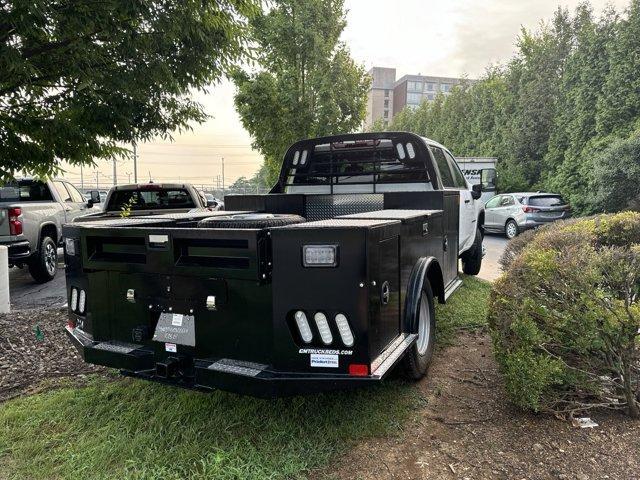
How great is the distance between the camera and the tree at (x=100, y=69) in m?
3.46

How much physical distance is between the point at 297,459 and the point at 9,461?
1725 millimetres

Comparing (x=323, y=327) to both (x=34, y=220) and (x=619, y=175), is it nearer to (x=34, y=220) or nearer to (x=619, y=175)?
(x=34, y=220)

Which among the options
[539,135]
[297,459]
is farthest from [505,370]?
[539,135]

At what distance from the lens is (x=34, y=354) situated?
4516 mm

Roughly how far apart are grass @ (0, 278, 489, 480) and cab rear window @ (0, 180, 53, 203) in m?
6.34

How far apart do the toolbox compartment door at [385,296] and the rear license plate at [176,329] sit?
3.69 ft

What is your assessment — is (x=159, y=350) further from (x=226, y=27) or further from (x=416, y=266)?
(x=226, y=27)

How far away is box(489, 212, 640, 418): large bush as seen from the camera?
2881mm

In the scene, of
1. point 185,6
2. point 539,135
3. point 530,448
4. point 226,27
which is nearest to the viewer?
point 530,448

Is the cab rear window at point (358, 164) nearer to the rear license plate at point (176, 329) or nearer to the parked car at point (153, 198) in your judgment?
the parked car at point (153, 198)

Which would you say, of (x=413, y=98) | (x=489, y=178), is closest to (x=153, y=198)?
(x=489, y=178)

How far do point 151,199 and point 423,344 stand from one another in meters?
6.31

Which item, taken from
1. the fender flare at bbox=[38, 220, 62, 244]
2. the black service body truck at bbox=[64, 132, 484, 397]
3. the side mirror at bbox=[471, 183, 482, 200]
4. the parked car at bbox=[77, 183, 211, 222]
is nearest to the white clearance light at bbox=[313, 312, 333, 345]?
the black service body truck at bbox=[64, 132, 484, 397]

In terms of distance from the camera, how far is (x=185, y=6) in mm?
3840
